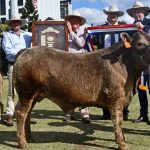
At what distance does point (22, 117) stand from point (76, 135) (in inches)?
58.5

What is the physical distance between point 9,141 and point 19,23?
2.94 meters

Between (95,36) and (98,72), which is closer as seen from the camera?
(98,72)

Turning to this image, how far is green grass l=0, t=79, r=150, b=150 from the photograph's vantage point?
27.0ft

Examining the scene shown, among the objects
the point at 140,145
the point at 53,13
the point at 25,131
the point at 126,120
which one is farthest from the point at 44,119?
the point at 53,13

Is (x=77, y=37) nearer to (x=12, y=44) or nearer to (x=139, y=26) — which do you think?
(x=12, y=44)

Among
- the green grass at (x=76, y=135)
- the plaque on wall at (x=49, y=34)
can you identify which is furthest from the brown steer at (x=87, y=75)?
the plaque on wall at (x=49, y=34)

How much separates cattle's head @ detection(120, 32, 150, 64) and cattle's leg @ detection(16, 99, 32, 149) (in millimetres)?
1996

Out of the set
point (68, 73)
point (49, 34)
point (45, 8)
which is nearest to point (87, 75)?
point (68, 73)

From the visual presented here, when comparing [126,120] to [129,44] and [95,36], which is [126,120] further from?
[129,44]

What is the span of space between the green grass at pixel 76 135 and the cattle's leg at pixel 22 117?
0.62ft

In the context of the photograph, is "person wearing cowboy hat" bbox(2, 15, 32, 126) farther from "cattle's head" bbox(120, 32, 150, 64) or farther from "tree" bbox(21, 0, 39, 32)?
"tree" bbox(21, 0, 39, 32)

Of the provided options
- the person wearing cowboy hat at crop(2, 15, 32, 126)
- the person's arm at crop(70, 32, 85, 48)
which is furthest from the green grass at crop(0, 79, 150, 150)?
the person's arm at crop(70, 32, 85, 48)

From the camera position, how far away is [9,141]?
8680 mm

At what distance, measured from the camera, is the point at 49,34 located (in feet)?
33.7
